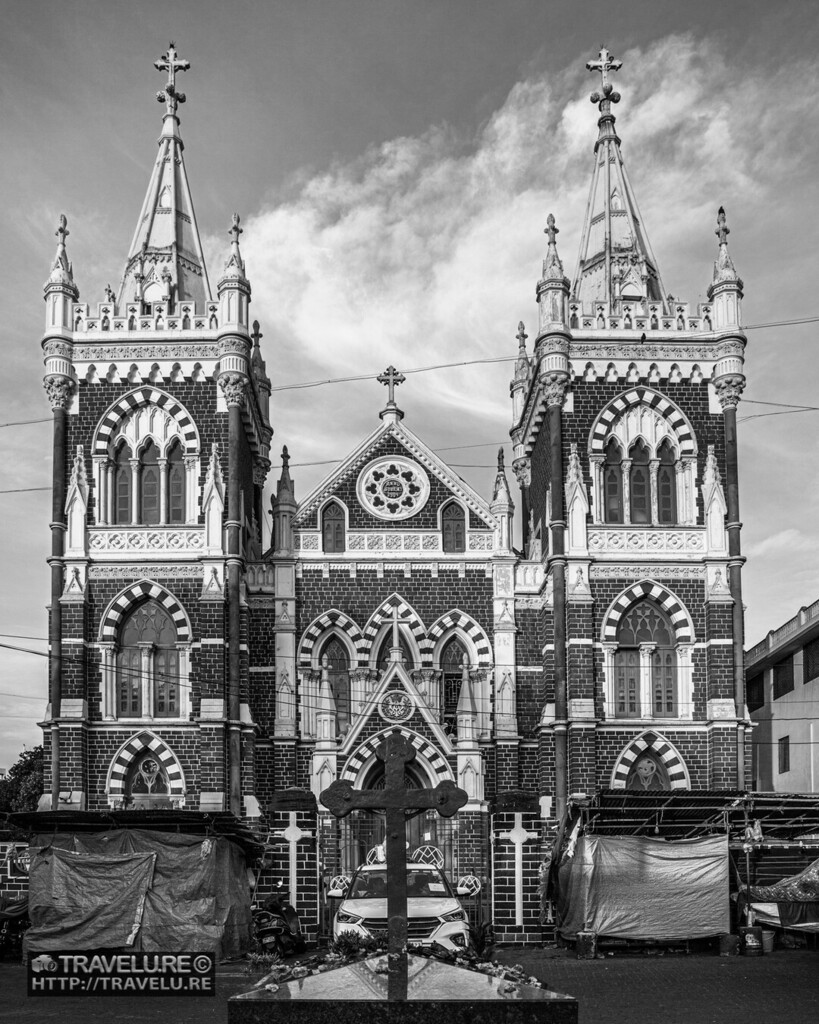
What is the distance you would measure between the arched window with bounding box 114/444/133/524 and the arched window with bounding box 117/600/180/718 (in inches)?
99.8

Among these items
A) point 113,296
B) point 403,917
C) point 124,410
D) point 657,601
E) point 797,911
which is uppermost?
point 113,296

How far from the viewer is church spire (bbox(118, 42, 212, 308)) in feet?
137

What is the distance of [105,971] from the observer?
16.8 m

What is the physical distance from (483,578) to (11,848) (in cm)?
1449

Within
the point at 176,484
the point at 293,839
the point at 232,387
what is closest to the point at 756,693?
the point at 232,387

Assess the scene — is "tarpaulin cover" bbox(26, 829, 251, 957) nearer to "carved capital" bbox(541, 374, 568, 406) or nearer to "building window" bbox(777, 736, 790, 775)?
"carved capital" bbox(541, 374, 568, 406)

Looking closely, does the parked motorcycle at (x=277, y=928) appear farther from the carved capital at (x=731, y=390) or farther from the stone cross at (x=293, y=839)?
the carved capital at (x=731, y=390)

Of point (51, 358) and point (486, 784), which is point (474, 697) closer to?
point (486, 784)

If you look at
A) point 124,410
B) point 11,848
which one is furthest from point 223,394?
point 11,848

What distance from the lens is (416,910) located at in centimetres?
2462

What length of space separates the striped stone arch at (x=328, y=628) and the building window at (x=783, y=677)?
55.1 feet

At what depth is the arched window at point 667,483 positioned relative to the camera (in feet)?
130

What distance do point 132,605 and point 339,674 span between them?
581cm

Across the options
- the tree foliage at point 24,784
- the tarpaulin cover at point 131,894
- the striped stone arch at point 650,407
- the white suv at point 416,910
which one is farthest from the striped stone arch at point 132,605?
the tree foliage at point 24,784
